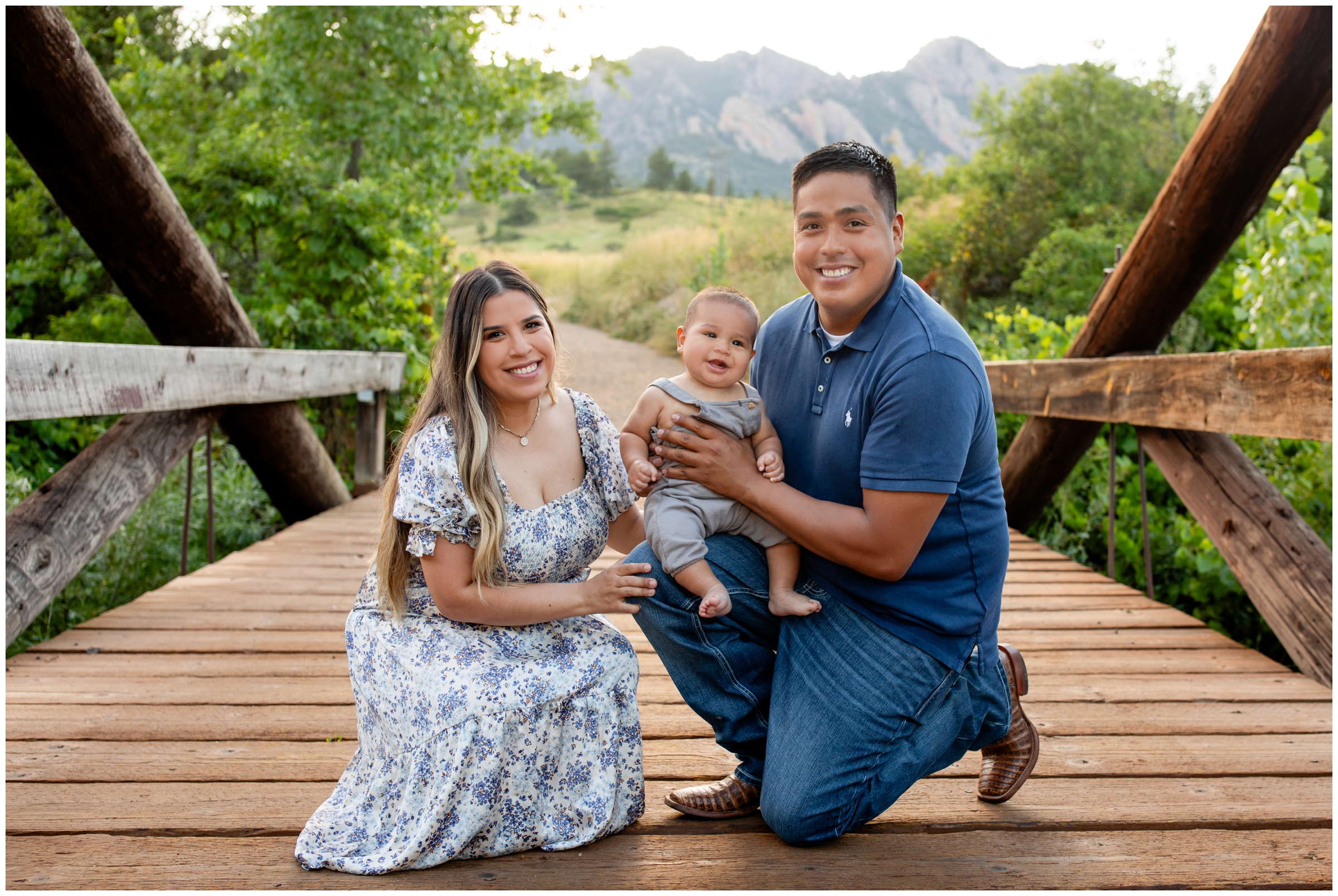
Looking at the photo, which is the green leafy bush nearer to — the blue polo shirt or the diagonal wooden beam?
the blue polo shirt

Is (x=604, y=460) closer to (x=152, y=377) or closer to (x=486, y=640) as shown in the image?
(x=486, y=640)

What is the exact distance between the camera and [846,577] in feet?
6.39

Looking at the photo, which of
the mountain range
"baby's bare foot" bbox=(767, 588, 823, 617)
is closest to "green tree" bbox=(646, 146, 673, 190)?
the mountain range

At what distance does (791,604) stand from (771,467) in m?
0.29

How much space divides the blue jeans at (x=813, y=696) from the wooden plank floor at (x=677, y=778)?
0.36 ft

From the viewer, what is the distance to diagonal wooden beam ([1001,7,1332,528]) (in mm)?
2666

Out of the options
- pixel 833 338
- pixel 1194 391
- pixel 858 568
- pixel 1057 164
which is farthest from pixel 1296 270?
pixel 1057 164

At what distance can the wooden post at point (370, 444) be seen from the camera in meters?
5.96

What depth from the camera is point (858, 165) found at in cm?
188

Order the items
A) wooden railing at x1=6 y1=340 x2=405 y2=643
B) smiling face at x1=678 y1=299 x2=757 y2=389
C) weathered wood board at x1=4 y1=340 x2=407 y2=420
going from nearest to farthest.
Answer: smiling face at x1=678 y1=299 x2=757 y2=389
weathered wood board at x1=4 y1=340 x2=407 y2=420
wooden railing at x1=6 y1=340 x2=405 y2=643

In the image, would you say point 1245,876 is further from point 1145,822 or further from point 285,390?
Answer: point 285,390

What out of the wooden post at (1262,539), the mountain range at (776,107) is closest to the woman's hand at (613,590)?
the wooden post at (1262,539)

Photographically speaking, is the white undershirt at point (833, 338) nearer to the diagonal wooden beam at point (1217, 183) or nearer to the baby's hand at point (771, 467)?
the baby's hand at point (771, 467)

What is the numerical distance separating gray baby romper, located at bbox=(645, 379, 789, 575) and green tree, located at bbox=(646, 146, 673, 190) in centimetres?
4686
